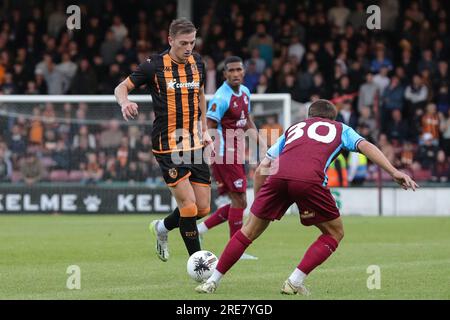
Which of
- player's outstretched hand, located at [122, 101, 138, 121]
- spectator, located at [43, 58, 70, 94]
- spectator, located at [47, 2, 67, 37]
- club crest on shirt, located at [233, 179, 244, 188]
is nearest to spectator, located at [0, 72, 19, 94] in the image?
spectator, located at [43, 58, 70, 94]

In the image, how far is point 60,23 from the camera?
26.0 meters

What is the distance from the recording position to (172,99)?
983 centimetres

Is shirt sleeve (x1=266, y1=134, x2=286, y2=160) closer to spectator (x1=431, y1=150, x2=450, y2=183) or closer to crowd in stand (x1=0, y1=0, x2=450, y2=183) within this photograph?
crowd in stand (x1=0, y1=0, x2=450, y2=183)

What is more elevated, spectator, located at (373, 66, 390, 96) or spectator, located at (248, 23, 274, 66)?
spectator, located at (248, 23, 274, 66)

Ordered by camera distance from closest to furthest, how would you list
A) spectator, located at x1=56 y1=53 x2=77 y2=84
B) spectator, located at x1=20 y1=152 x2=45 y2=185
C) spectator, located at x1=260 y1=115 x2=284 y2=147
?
spectator, located at x1=260 y1=115 x2=284 y2=147 < spectator, located at x1=20 y1=152 x2=45 y2=185 < spectator, located at x1=56 y1=53 x2=77 y2=84

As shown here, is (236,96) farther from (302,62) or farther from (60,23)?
(60,23)

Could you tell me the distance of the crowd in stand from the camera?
21.3 m

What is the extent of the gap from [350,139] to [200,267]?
181cm

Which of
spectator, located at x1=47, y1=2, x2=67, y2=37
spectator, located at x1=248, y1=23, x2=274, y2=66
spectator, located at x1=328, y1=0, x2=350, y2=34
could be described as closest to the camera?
spectator, located at x1=248, y1=23, x2=274, y2=66

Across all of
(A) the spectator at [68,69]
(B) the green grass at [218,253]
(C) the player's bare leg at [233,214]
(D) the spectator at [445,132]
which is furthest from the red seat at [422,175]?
(C) the player's bare leg at [233,214]

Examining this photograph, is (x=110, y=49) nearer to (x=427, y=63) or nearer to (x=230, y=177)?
(x=427, y=63)

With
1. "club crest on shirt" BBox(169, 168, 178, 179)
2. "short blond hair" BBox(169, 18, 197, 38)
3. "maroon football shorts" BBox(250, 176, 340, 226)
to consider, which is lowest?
"maroon football shorts" BBox(250, 176, 340, 226)

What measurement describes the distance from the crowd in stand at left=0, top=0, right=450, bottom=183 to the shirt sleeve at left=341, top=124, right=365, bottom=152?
13157 millimetres
